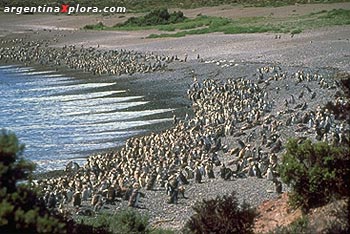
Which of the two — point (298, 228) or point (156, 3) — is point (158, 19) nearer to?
point (156, 3)

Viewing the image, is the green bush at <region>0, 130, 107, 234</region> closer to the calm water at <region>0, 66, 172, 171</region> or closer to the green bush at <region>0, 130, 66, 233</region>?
the green bush at <region>0, 130, 66, 233</region>

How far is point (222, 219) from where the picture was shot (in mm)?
9711

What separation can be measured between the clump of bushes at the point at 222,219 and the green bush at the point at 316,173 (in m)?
0.98

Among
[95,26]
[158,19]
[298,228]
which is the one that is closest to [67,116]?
[298,228]

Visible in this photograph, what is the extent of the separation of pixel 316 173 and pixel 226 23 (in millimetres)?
46444

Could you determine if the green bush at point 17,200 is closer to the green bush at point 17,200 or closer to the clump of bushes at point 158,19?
the green bush at point 17,200

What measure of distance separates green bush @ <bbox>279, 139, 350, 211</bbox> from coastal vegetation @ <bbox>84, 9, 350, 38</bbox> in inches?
1349

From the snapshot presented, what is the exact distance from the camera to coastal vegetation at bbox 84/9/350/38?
47.7 metres

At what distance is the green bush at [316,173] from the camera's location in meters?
10.2

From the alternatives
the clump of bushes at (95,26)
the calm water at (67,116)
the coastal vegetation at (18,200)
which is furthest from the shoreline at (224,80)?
the clump of bushes at (95,26)

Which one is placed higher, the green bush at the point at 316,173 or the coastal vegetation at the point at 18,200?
the coastal vegetation at the point at 18,200

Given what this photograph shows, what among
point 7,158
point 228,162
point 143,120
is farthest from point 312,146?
point 143,120

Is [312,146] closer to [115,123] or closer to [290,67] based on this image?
[115,123]

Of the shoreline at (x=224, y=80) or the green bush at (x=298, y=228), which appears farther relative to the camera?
the shoreline at (x=224, y=80)
